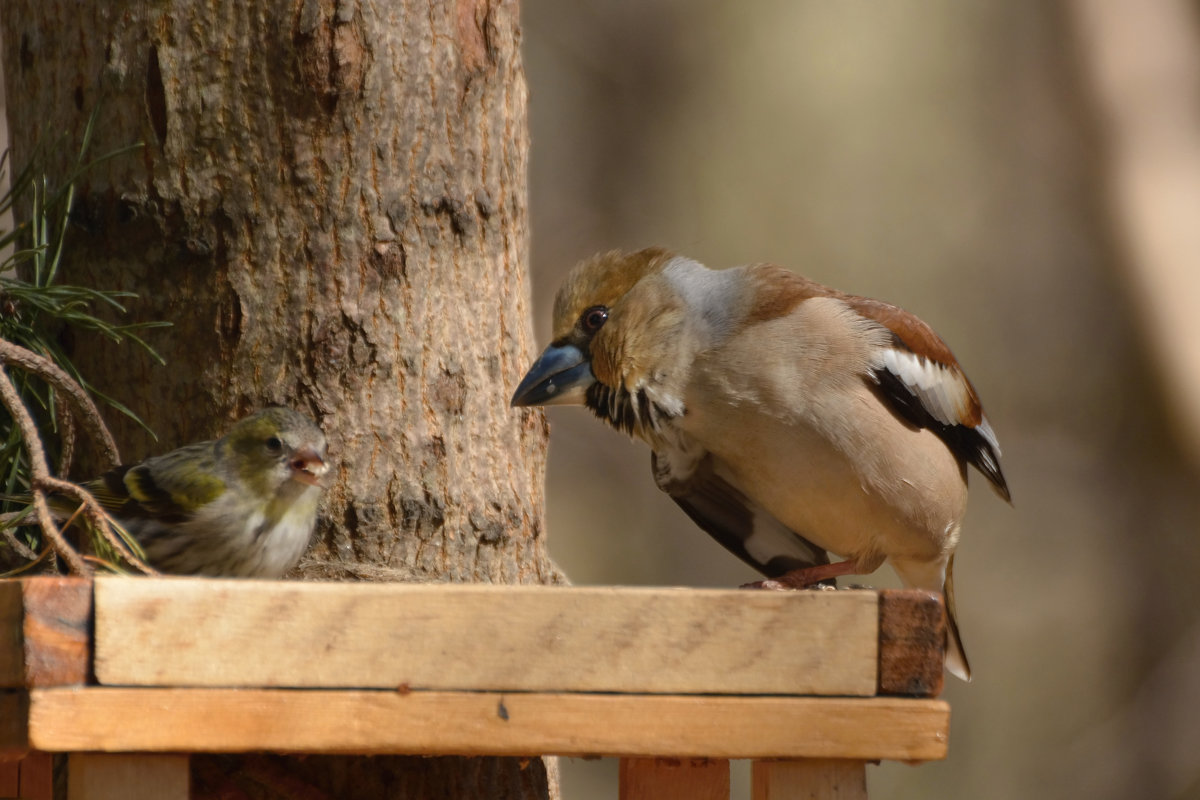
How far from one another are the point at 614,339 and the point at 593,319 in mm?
94

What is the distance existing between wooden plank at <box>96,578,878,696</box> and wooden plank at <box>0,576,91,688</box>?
0.02 meters

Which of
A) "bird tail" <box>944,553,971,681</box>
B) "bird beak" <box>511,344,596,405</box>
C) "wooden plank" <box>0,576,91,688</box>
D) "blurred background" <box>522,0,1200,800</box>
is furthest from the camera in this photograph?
"blurred background" <box>522,0,1200,800</box>

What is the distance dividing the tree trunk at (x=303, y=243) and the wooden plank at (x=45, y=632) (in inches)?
38.0

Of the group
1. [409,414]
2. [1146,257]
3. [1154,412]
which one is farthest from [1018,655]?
[409,414]

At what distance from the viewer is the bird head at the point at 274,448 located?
250 centimetres

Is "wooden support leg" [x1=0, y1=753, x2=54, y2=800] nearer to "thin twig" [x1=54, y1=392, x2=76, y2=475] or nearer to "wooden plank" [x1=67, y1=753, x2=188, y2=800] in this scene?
"thin twig" [x1=54, y1=392, x2=76, y2=475]

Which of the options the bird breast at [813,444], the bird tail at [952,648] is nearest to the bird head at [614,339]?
the bird breast at [813,444]

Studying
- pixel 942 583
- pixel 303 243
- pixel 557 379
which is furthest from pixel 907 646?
pixel 942 583

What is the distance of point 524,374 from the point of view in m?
3.02

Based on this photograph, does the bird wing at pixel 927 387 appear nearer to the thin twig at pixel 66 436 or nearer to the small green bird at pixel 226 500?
the small green bird at pixel 226 500

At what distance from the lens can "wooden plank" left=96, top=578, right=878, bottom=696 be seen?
1.72m

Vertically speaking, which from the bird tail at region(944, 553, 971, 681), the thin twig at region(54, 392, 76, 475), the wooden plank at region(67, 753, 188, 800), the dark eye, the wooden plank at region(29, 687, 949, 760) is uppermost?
the dark eye

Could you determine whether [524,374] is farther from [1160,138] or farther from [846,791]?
[1160,138]

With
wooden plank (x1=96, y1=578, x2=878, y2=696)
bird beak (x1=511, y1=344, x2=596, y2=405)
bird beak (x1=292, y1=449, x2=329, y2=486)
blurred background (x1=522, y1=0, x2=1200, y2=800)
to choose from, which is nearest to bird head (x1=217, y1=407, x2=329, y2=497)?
bird beak (x1=292, y1=449, x2=329, y2=486)
